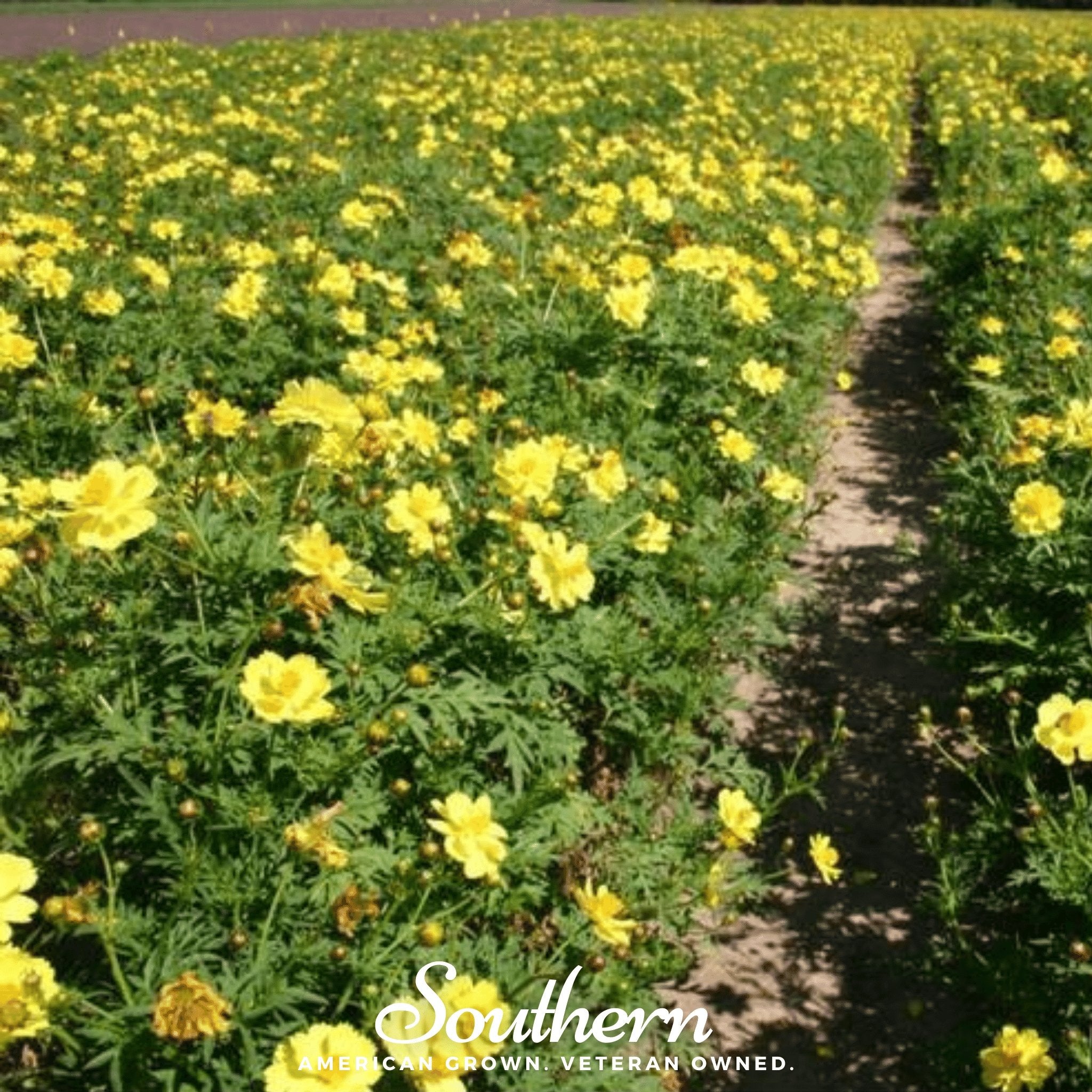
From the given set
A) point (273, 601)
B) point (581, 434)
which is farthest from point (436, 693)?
point (581, 434)

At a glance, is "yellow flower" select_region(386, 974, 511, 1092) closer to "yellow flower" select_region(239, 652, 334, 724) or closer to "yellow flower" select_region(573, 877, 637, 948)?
"yellow flower" select_region(573, 877, 637, 948)

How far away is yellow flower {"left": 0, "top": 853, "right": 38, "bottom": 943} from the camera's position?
179 cm

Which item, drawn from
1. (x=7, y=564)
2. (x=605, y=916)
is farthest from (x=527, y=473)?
(x=7, y=564)

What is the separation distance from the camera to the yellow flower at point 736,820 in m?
2.47

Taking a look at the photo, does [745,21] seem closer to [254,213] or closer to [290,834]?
[254,213]

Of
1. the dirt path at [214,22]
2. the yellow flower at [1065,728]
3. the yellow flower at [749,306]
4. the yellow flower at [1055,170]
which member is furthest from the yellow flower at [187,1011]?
the dirt path at [214,22]

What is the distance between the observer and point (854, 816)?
3.82m

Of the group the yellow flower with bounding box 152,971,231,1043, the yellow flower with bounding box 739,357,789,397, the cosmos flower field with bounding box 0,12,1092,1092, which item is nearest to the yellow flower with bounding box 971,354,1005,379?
the cosmos flower field with bounding box 0,12,1092,1092

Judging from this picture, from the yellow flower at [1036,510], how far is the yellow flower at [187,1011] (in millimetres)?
2468

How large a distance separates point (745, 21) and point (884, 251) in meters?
17.2

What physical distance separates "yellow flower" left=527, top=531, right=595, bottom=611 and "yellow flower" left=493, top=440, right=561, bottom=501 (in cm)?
24

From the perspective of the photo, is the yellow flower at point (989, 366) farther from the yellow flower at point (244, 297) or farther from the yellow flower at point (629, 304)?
the yellow flower at point (244, 297)

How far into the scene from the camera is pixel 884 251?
1035 centimetres

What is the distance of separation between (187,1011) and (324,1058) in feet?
0.75
